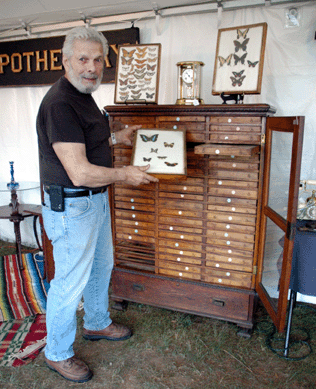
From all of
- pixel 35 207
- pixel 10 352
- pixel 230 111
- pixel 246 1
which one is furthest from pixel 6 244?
pixel 246 1

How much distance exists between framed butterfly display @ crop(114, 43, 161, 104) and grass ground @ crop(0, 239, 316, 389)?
5.98 feet

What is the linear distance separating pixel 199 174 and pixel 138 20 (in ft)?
5.65

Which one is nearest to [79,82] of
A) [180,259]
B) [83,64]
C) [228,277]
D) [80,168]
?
[83,64]

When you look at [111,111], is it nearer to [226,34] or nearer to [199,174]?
[199,174]

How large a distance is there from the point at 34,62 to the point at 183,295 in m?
2.97

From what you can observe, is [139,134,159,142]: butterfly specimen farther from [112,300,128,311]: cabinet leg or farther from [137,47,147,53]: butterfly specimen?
[112,300,128,311]: cabinet leg

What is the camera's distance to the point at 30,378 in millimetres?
2176

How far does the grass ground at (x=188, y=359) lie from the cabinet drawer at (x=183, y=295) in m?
0.15

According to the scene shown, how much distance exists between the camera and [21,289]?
3.34m

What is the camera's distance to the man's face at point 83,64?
192 cm

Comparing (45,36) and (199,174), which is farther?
(45,36)

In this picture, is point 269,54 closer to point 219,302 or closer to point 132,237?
point 132,237

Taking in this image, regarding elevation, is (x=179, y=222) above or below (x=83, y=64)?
below

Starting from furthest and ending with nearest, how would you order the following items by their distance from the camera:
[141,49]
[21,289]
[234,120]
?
[21,289] < [141,49] < [234,120]
